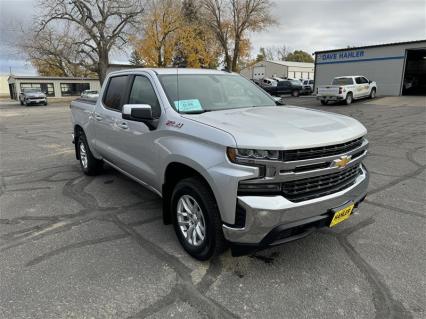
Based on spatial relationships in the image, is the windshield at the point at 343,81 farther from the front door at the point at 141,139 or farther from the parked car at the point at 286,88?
the front door at the point at 141,139

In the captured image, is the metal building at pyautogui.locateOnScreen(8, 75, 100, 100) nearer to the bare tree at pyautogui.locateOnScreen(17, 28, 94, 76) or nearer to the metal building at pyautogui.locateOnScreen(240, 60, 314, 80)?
the bare tree at pyautogui.locateOnScreen(17, 28, 94, 76)

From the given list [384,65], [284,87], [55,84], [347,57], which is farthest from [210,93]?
[55,84]

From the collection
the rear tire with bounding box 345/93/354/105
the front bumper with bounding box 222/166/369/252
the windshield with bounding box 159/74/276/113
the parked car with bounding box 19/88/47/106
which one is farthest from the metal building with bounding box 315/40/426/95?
the parked car with bounding box 19/88/47/106

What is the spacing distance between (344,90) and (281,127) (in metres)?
20.8

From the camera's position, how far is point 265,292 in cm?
284

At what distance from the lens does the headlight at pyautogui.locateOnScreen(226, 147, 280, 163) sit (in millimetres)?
2609

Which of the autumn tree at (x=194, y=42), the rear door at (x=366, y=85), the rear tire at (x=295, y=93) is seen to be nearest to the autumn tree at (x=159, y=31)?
the autumn tree at (x=194, y=42)

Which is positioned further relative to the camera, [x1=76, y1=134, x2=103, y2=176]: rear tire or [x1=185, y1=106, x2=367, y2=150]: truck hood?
[x1=76, y1=134, x2=103, y2=176]: rear tire

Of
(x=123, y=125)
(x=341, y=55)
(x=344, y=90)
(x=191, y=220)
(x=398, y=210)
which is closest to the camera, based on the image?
(x=191, y=220)

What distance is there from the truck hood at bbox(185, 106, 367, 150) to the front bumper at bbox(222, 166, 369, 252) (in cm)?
43

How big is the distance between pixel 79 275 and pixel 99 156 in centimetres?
290

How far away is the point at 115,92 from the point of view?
16.3ft

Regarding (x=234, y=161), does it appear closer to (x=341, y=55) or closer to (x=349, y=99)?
(x=349, y=99)

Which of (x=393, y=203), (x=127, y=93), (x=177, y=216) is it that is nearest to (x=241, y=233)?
(x=177, y=216)
